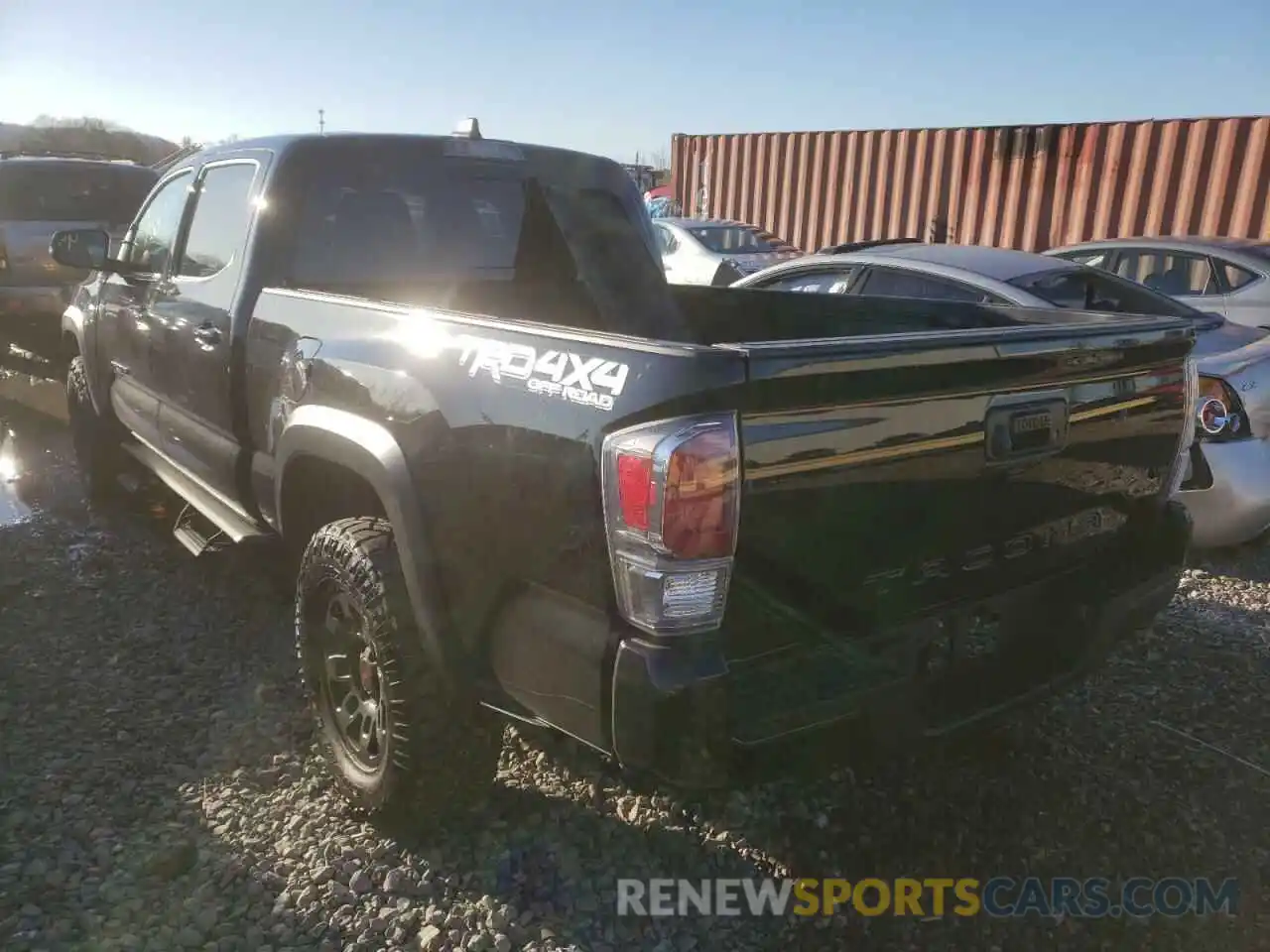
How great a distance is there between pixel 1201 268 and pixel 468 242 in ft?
21.1

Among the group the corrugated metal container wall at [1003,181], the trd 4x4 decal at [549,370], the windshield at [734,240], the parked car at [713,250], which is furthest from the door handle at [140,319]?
the corrugated metal container wall at [1003,181]

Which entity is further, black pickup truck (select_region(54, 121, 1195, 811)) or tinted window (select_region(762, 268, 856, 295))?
tinted window (select_region(762, 268, 856, 295))

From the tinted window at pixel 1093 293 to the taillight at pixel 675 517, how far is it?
4348 mm

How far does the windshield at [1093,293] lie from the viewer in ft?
18.4

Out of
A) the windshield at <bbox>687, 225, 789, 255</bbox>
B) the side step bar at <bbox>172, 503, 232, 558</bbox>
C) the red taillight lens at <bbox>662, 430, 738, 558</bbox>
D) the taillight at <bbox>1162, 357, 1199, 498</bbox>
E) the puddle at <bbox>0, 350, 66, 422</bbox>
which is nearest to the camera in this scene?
the red taillight lens at <bbox>662, 430, 738, 558</bbox>

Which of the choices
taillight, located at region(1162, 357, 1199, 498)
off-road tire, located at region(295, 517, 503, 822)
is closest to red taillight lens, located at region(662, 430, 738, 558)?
off-road tire, located at region(295, 517, 503, 822)

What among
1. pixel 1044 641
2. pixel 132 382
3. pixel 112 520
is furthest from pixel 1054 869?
pixel 112 520

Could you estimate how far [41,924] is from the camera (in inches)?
93.8

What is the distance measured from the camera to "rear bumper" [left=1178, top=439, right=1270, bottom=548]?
14.3 feet

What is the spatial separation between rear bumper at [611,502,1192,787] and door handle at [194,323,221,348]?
2.26 meters

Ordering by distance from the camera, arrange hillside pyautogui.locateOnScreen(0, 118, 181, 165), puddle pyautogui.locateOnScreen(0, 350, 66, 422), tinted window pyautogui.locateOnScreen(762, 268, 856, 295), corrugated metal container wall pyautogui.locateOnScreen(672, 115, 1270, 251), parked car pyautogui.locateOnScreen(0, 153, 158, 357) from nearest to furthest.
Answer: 1. tinted window pyautogui.locateOnScreen(762, 268, 856, 295)
2. puddle pyautogui.locateOnScreen(0, 350, 66, 422)
3. parked car pyautogui.locateOnScreen(0, 153, 158, 357)
4. corrugated metal container wall pyautogui.locateOnScreen(672, 115, 1270, 251)
5. hillside pyautogui.locateOnScreen(0, 118, 181, 165)

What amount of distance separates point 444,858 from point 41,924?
38.1 inches

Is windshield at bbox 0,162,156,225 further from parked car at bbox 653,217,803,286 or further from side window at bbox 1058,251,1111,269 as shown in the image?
side window at bbox 1058,251,1111,269

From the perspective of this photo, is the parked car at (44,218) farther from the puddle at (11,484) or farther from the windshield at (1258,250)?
the windshield at (1258,250)
